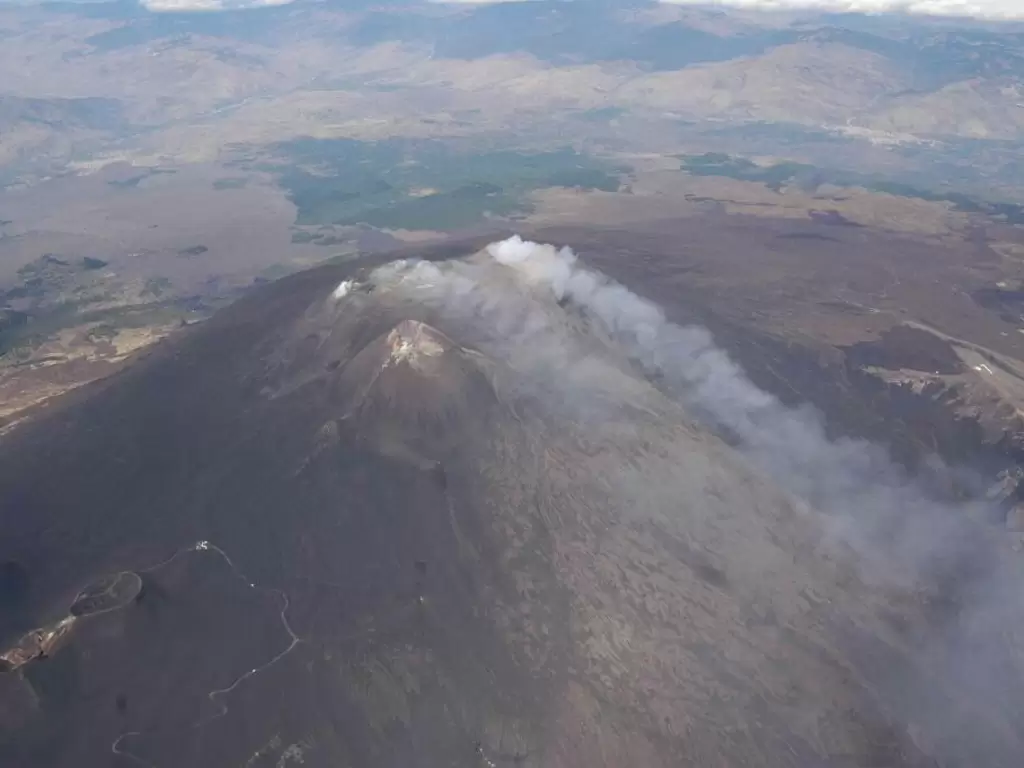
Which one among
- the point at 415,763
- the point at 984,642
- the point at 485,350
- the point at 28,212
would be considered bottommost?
the point at 28,212

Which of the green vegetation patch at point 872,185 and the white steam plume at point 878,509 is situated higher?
the white steam plume at point 878,509

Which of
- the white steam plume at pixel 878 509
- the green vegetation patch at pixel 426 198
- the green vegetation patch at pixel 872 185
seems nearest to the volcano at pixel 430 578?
the white steam plume at pixel 878 509

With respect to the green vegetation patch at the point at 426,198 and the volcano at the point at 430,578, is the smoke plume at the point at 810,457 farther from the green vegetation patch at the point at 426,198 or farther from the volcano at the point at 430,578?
the green vegetation patch at the point at 426,198

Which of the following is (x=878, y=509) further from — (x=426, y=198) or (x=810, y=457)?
(x=426, y=198)

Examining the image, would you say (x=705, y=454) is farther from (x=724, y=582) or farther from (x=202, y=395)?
(x=202, y=395)

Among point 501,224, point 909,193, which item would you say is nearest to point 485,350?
point 501,224

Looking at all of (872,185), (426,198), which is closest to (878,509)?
(426,198)

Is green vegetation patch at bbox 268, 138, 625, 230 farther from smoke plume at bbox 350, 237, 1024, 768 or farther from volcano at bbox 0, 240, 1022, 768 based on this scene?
volcano at bbox 0, 240, 1022, 768

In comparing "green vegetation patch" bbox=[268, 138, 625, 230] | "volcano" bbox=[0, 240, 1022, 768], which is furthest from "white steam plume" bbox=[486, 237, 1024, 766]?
"green vegetation patch" bbox=[268, 138, 625, 230]

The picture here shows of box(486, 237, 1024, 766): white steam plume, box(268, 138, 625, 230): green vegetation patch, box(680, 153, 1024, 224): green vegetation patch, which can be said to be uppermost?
box(486, 237, 1024, 766): white steam plume
